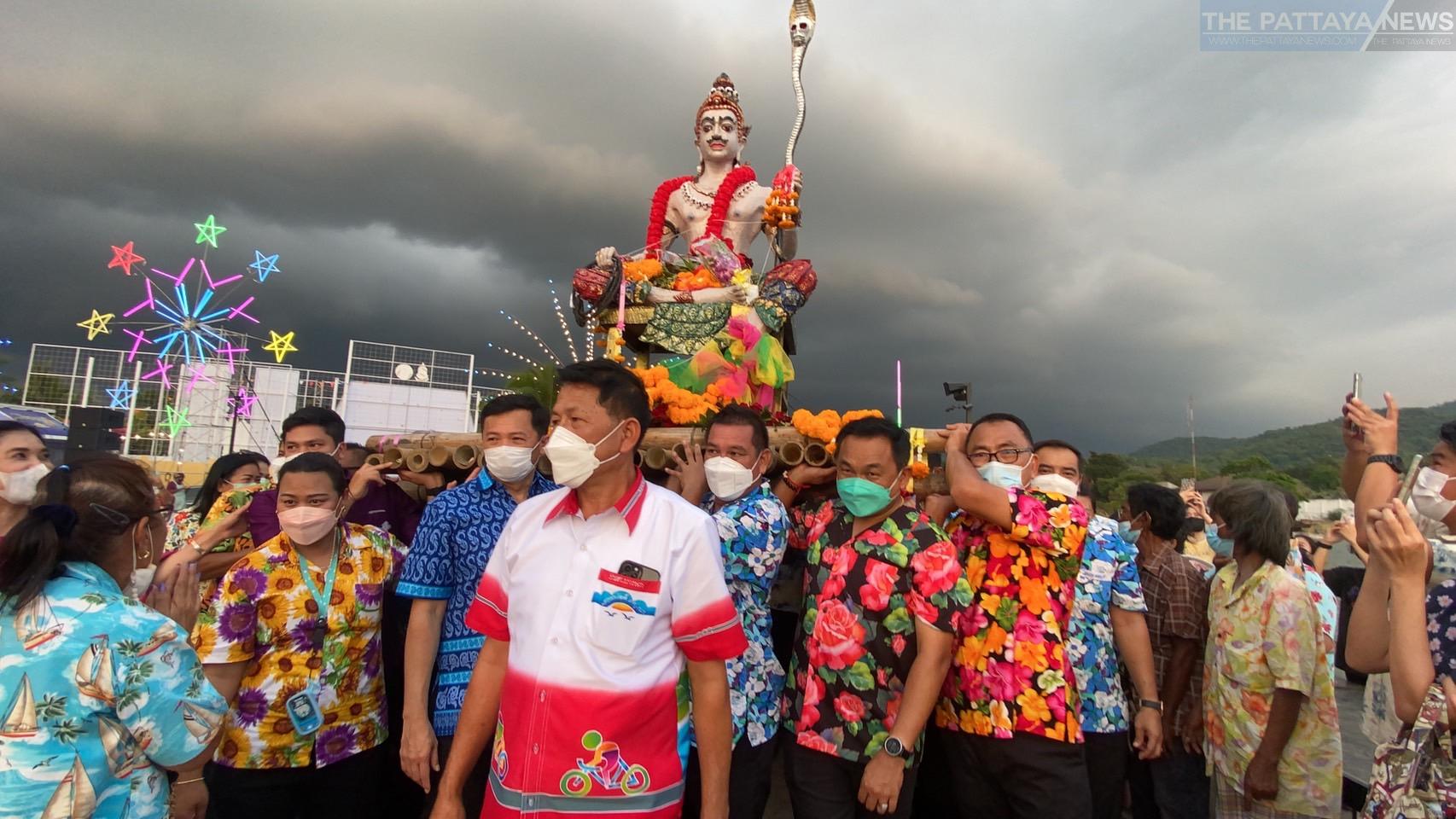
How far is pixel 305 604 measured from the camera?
2.97 m

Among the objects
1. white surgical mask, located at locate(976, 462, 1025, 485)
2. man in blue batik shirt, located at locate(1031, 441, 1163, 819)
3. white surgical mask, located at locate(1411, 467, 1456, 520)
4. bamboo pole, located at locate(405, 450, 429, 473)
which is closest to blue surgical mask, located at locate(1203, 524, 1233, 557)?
man in blue batik shirt, located at locate(1031, 441, 1163, 819)

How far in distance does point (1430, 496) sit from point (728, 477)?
8.19 ft

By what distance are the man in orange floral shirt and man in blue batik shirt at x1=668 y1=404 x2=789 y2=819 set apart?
30.5 inches

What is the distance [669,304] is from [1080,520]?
496 centimetres

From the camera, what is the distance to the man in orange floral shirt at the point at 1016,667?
2812 mm

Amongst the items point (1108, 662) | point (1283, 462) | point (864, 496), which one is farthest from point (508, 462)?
point (1283, 462)

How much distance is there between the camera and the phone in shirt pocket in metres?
2.08

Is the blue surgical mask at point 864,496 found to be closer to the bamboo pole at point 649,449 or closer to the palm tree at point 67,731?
the bamboo pole at point 649,449

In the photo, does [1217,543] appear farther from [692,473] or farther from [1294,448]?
[1294,448]

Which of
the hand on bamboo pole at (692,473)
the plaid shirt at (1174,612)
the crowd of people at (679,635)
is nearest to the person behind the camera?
the crowd of people at (679,635)

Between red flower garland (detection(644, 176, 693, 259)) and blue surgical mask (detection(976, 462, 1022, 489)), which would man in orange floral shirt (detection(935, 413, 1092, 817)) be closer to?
blue surgical mask (detection(976, 462, 1022, 489))

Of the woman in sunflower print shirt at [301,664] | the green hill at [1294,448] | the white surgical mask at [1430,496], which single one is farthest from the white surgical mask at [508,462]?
the green hill at [1294,448]

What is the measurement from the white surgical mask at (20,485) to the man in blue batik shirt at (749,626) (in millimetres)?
2872

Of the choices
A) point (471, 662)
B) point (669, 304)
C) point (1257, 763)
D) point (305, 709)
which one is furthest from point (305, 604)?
point (669, 304)
